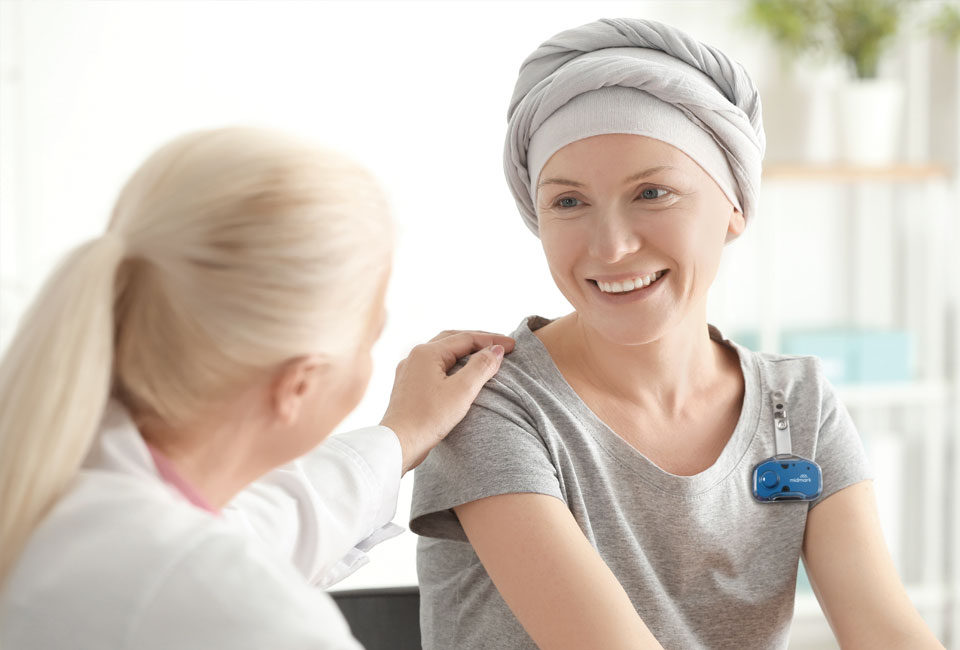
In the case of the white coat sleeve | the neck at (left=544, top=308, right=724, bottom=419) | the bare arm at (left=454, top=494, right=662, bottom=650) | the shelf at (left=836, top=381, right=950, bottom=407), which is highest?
the neck at (left=544, top=308, right=724, bottom=419)

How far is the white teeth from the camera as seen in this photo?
129 centimetres

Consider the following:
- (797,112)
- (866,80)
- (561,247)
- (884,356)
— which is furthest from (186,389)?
(797,112)

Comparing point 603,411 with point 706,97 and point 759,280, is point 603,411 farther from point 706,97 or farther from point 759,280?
point 759,280

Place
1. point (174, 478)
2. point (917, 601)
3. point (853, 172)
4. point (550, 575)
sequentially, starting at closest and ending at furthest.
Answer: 1. point (174, 478)
2. point (550, 575)
3. point (853, 172)
4. point (917, 601)

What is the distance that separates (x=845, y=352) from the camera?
308 centimetres

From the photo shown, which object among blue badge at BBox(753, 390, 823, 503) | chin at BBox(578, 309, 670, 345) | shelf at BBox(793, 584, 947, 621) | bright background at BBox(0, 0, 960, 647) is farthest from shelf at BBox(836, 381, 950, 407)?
chin at BBox(578, 309, 670, 345)

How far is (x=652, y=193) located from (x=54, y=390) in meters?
0.78

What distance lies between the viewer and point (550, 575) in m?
1.14

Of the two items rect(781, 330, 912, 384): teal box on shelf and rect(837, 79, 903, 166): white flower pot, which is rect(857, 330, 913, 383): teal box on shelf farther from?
rect(837, 79, 903, 166): white flower pot

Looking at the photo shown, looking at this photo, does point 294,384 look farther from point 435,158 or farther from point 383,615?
point 435,158

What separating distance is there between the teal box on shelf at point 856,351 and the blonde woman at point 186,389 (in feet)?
7.90

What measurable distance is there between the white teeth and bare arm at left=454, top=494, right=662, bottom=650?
0.91 ft

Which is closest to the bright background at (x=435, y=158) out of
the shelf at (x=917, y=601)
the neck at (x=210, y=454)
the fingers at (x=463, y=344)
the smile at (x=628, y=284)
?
the shelf at (x=917, y=601)

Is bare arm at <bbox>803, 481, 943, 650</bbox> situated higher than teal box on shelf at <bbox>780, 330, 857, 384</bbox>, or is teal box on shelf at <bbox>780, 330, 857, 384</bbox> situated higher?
bare arm at <bbox>803, 481, 943, 650</bbox>
